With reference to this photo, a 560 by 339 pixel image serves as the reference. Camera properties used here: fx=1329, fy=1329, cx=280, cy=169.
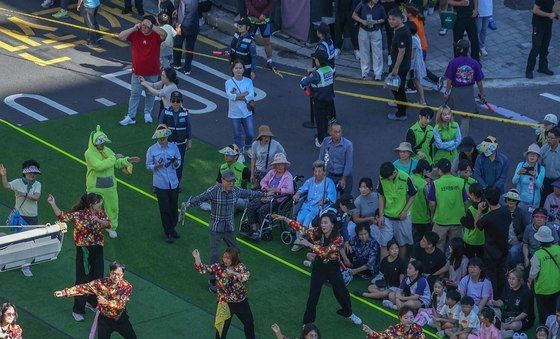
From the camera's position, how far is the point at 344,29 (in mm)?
26734

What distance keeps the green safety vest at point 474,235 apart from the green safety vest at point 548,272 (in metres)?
1.16

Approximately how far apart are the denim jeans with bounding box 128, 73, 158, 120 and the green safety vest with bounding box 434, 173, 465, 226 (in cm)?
662

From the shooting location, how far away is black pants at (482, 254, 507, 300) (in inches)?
723

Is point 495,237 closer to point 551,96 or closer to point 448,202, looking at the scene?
point 448,202

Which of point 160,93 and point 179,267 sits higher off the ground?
point 160,93

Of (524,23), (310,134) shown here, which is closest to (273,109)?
(310,134)

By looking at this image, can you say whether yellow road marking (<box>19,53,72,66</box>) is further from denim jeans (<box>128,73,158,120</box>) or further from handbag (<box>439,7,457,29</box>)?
handbag (<box>439,7,457,29</box>)

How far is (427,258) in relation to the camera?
18594 mm

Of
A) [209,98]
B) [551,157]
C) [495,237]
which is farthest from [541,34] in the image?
[495,237]

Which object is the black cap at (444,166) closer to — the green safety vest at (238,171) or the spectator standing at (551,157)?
the spectator standing at (551,157)

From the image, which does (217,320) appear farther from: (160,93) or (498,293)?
(160,93)

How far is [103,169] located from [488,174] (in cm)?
568

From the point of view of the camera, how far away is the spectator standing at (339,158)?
66.3 feet

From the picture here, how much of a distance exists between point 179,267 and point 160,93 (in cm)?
390
